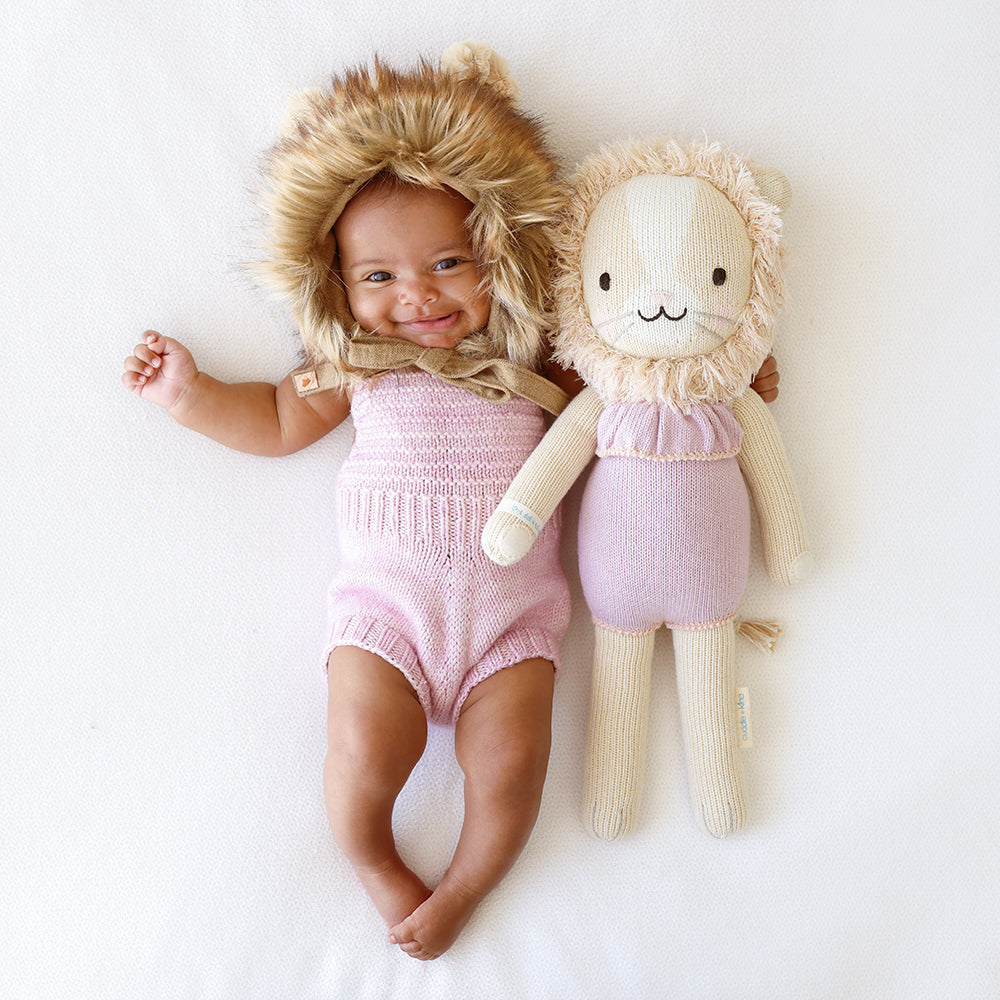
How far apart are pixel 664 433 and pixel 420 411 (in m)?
0.30

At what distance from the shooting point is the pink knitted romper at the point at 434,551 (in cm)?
104

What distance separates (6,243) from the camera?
1.12 m

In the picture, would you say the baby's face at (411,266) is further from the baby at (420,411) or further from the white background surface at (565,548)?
the white background surface at (565,548)

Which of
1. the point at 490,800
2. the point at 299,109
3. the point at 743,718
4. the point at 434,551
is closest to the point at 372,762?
the point at 490,800

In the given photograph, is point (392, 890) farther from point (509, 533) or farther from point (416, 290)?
point (416, 290)

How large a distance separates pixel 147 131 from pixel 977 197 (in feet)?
3.65

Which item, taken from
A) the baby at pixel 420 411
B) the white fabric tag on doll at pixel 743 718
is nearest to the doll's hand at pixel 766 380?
the baby at pixel 420 411

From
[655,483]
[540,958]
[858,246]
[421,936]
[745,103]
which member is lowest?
[540,958]

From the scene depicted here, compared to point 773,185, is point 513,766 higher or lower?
lower

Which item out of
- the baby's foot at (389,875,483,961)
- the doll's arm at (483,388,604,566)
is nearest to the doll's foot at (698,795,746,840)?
the baby's foot at (389,875,483,961)

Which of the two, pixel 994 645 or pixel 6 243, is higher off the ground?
pixel 6 243

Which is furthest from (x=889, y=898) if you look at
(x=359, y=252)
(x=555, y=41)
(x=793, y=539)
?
(x=555, y=41)

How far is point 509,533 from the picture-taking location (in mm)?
983

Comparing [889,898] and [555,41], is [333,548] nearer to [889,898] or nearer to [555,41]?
[555,41]
